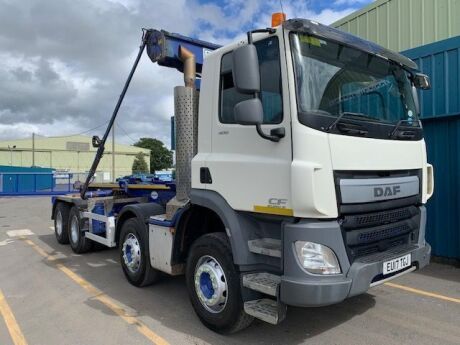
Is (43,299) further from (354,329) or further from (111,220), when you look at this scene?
(354,329)

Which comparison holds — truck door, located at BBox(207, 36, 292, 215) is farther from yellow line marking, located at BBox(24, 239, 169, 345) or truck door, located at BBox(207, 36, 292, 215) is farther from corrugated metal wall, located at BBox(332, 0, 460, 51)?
corrugated metal wall, located at BBox(332, 0, 460, 51)

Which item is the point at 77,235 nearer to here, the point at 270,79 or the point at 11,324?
the point at 11,324

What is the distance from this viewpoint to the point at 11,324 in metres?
4.75

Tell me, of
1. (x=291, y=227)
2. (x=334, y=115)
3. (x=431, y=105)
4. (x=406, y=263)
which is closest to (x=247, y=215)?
(x=291, y=227)

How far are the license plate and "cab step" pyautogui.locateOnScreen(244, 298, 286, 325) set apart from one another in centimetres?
98

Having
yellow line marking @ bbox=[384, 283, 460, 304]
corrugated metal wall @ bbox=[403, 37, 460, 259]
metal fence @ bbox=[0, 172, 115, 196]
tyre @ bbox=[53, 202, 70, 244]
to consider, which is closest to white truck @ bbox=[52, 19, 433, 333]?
yellow line marking @ bbox=[384, 283, 460, 304]

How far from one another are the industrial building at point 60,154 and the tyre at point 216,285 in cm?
7469

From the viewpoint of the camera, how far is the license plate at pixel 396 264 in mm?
3791

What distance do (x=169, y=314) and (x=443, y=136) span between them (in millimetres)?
5381

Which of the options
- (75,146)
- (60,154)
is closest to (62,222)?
(60,154)

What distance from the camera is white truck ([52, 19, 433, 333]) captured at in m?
3.48

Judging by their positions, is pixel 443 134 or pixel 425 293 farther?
pixel 443 134

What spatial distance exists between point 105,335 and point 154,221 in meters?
1.41

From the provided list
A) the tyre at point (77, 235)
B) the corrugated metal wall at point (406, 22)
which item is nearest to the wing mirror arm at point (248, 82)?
the tyre at point (77, 235)
